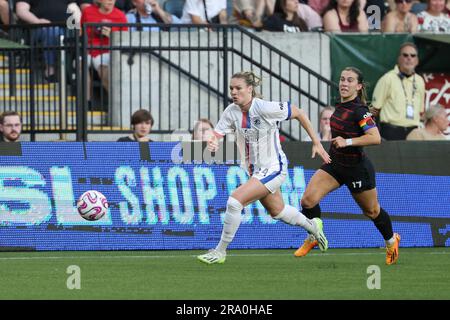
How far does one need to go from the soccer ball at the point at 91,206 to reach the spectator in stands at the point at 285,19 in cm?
725

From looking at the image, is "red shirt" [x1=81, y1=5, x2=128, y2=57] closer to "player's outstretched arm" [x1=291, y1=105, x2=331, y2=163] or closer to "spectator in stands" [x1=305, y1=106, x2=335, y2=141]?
"spectator in stands" [x1=305, y1=106, x2=335, y2=141]

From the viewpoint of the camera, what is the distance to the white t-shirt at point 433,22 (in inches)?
900

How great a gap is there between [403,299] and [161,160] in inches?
259

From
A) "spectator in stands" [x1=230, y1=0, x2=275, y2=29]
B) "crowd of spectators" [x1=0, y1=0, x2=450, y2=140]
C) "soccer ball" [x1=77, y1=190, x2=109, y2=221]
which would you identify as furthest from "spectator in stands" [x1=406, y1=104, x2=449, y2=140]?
"soccer ball" [x1=77, y1=190, x2=109, y2=221]

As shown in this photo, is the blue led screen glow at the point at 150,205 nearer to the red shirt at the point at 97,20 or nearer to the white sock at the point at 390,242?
the white sock at the point at 390,242

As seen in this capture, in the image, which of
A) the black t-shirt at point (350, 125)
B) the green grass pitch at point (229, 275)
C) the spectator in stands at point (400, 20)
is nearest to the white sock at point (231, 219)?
the green grass pitch at point (229, 275)

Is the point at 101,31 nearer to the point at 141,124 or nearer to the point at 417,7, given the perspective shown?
the point at 141,124

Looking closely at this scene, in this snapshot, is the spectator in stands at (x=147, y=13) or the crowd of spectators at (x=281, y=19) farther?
the spectator in stands at (x=147, y=13)

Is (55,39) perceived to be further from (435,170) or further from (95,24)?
(435,170)

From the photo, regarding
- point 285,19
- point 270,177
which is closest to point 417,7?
point 285,19

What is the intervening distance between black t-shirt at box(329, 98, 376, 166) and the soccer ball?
292 cm

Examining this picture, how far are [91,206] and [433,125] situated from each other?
614 cm

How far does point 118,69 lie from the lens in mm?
20422

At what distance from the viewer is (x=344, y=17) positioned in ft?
73.4
